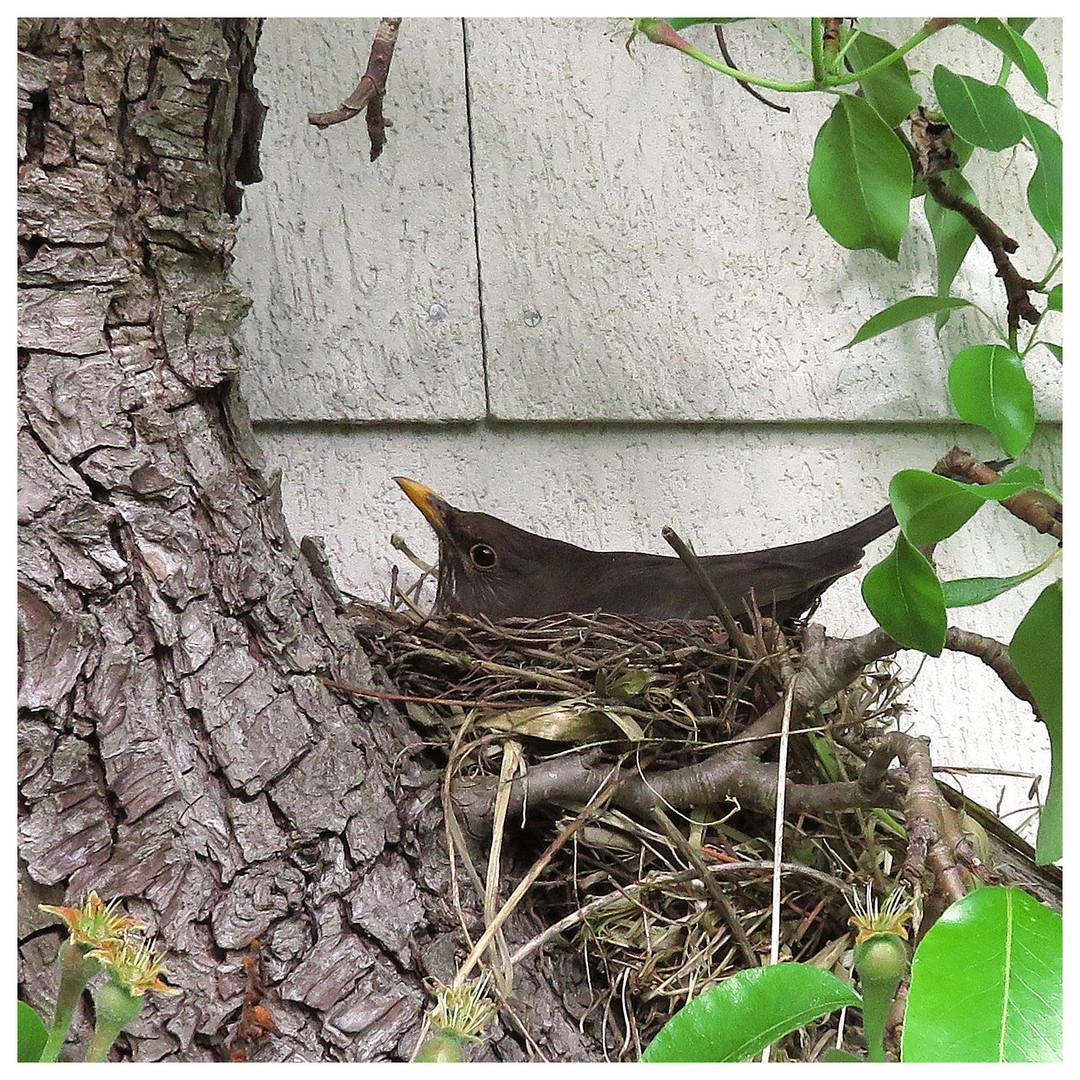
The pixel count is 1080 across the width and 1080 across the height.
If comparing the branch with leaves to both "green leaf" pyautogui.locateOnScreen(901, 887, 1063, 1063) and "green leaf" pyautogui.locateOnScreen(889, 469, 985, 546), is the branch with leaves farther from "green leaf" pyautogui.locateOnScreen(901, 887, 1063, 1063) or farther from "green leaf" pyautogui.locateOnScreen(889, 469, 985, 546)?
"green leaf" pyautogui.locateOnScreen(901, 887, 1063, 1063)

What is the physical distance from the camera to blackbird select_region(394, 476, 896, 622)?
1323 mm

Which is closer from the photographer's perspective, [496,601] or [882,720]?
[882,720]

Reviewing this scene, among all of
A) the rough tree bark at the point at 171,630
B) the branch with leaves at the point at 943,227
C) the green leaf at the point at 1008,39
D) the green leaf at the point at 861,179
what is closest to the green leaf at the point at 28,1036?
the rough tree bark at the point at 171,630

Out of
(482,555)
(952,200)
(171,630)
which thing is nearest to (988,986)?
(171,630)

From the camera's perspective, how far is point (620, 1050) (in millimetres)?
975

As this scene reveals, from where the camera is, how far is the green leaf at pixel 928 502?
24.1 inches

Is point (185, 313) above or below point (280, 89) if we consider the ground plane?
below

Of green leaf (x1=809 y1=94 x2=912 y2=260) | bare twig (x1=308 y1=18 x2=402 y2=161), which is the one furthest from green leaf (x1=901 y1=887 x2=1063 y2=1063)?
bare twig (x1=308 y1=18 x2=402 y2=161)

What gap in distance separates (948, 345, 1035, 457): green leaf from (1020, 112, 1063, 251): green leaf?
0.21 meters

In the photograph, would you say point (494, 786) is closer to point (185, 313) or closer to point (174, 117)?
point (185, 313)

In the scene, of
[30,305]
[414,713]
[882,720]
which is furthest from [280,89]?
[882,720]

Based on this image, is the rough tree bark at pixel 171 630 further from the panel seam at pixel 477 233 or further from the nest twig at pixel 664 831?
the panel seam at pixel 477 233

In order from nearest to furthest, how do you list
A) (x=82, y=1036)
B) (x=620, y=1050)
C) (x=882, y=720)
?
(x=82, y=1036) < (x=620, y=1050) < (x=882, y=720)

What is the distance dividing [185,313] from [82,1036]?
0.55m
